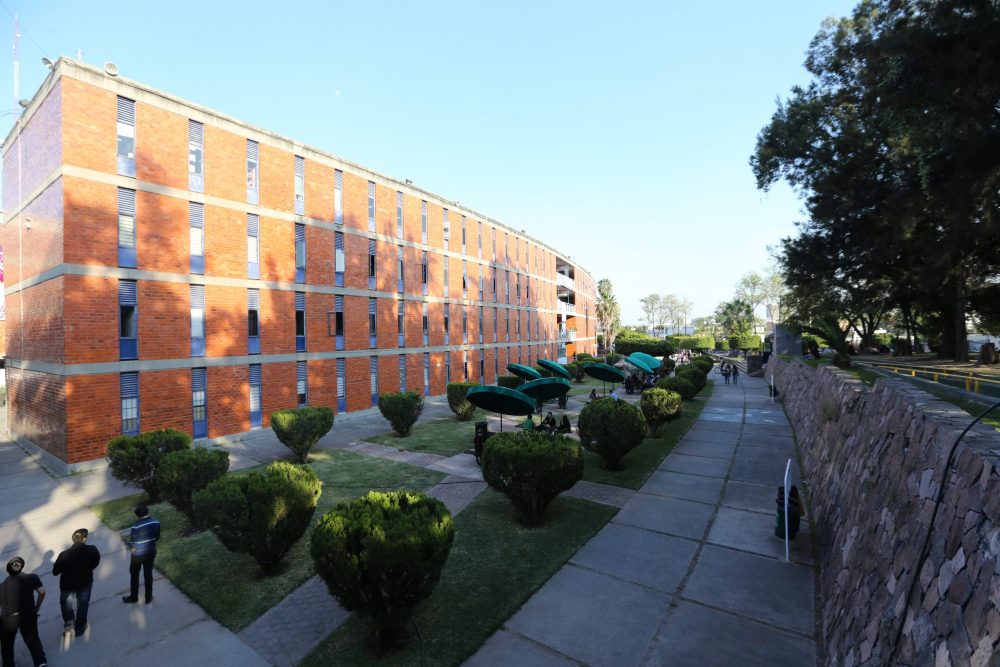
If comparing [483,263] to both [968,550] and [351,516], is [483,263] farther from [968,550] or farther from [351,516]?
[968,550]

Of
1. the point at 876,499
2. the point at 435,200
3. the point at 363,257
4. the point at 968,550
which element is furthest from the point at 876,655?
the point at 435,200

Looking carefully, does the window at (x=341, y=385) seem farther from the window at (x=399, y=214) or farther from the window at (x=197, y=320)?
the window at (x=399, y=214)

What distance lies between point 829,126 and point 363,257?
26.0 m

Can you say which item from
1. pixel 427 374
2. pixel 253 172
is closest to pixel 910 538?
pixel 253 172

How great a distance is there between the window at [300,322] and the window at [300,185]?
433cm

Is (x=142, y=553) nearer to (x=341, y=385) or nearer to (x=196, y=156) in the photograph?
(x=196, y=156)

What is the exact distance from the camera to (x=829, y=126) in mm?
22719

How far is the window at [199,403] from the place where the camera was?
18.3 meters

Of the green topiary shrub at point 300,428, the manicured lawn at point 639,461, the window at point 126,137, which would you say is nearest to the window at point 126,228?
the window at point 126,137

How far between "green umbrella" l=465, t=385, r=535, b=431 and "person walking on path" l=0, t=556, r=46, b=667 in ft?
31.3

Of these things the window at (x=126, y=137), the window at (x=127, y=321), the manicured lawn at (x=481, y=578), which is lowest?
the manicured lawn at (x=481, y=578)

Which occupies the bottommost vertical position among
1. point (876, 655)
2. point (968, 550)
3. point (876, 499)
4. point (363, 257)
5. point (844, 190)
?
point (876, 655)

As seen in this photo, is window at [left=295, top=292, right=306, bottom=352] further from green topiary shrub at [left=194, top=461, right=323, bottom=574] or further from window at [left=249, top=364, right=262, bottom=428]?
green topiary shrub at [left=194, top=461, right=323, bottom=574]

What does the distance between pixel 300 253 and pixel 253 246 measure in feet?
7.66
